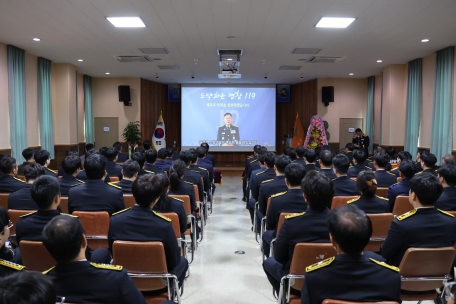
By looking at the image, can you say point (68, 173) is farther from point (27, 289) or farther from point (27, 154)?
point (27, 289)

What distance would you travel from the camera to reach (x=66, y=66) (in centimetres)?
980

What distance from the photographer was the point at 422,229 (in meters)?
2.12

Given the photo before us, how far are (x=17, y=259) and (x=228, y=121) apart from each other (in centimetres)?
1146

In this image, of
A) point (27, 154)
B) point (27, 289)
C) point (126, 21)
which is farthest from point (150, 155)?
point (27, 289)

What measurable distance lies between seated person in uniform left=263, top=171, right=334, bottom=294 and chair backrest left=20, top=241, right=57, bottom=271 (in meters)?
1.57

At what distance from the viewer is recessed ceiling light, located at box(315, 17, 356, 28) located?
5938 millimetres

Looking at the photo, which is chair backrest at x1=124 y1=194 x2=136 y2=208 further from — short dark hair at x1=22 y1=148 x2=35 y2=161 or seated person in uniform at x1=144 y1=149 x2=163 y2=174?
short dark hair at x1=22 y1=148 x2=35 y2=161

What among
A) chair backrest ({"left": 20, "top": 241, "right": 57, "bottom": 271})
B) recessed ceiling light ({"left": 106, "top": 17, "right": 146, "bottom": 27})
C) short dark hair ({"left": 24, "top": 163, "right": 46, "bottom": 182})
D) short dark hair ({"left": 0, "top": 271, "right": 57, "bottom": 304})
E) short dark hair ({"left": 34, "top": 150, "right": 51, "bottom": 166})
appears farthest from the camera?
recessed ceiling light ({"left": 106, "top": 17, "right": 146, "bottom": 27})

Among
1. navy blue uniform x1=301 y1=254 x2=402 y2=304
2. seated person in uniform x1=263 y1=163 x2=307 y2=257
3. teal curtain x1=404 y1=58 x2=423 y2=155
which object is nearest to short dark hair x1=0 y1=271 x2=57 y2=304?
navy blue uniform x1=301 y1=254 x2=402 y2=304

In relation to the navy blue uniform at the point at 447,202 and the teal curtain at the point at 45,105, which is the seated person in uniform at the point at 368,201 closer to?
the navy blue uniform at the point at 447,202

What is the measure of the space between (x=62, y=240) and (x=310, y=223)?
1.48 meters

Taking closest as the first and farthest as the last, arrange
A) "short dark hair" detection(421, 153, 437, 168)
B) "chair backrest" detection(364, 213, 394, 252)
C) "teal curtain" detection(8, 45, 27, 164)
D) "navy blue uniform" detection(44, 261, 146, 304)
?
1. "navy blue uniform" detection(44, 261, 146, 304)
2. "chair backrest" detection(364, 213, 394, 252)
3. "short dark hair" detection(421, 153, 437, 168)
4. "teal curtain" detection(8, 45, 27, 164)

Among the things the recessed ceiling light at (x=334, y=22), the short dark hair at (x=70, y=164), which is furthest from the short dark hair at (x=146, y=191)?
the recessed ceiling light at (x=334, y=22)

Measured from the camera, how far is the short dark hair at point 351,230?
1.40m
